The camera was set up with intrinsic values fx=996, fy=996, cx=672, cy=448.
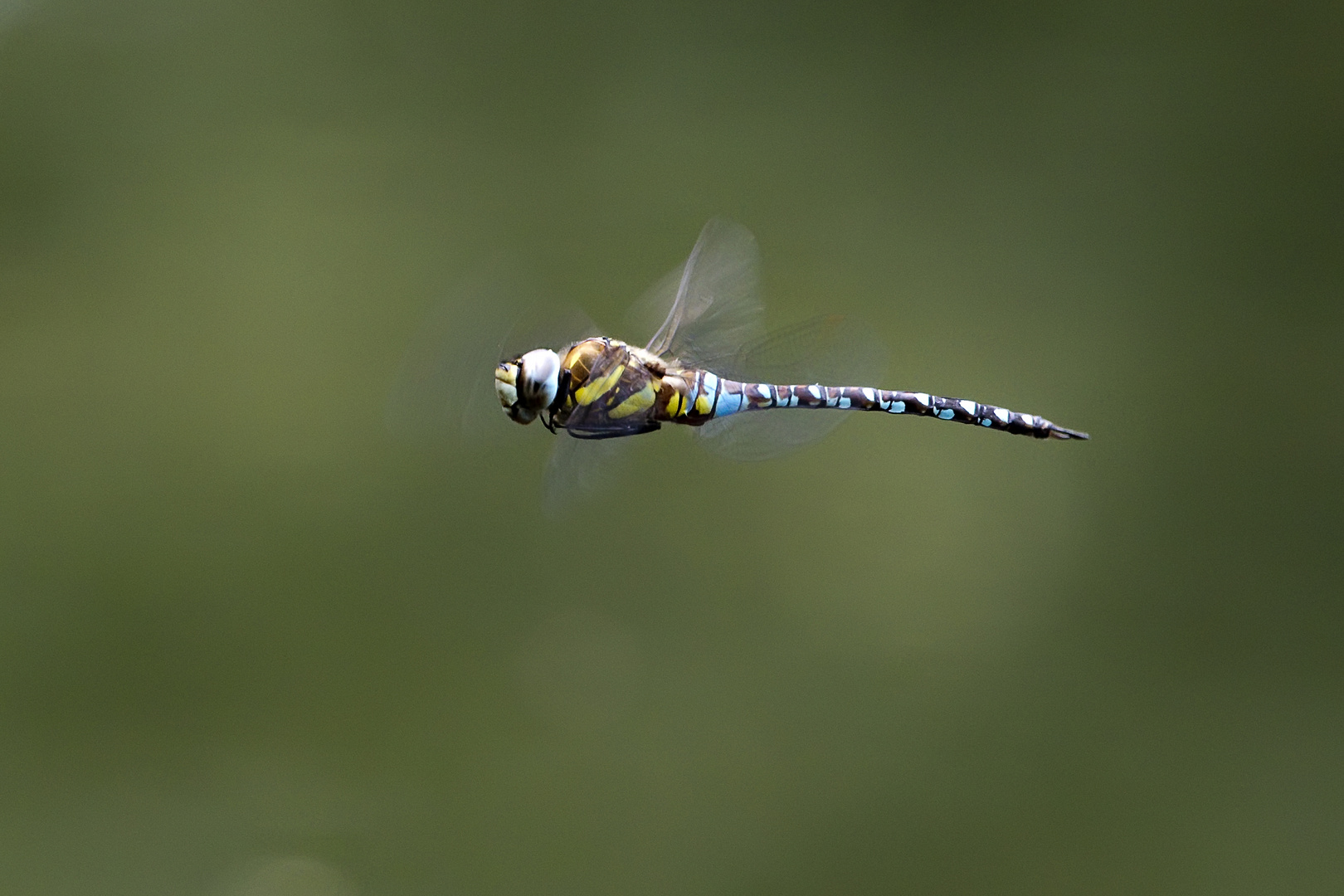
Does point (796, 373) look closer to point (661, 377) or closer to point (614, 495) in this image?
point (661, 377)

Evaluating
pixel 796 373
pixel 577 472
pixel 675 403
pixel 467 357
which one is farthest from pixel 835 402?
pixel 467 357

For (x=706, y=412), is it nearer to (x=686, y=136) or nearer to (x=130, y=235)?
(x=686, y=136)

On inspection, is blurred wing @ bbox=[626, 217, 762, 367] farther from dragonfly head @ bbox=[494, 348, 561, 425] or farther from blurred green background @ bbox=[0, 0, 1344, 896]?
blurred green background @ bbox=[0, 0, 1344, 896]

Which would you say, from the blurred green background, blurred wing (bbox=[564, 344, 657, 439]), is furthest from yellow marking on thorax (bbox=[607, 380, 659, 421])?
the blurred green background

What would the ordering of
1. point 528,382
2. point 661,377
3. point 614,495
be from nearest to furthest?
point 528,382 < point 661,377 < point 614,495

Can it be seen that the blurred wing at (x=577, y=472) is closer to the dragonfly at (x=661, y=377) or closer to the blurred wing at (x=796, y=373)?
the dragonfly at (x=661, y=377)
